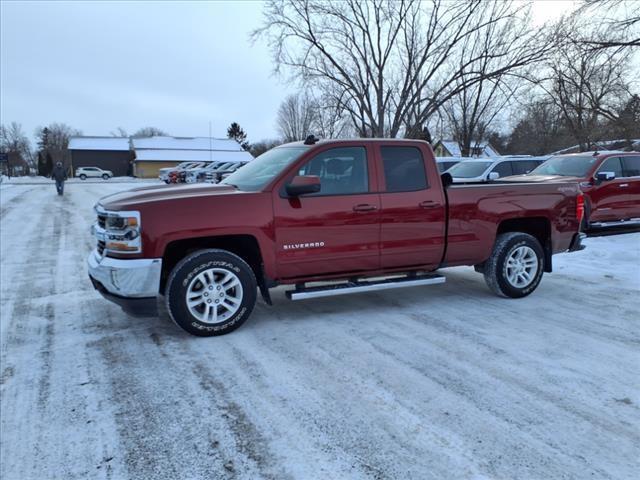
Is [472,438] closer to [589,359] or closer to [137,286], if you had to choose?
[589,359]

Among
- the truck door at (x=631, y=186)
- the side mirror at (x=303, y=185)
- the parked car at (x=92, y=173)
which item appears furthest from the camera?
the parked car at (x=92, y=173)

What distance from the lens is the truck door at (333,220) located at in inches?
194

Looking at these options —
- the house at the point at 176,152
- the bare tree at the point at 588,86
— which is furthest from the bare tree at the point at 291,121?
the bare tree at the point at 588,86

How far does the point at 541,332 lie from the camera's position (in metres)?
4.84

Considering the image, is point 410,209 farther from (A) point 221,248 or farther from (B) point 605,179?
(B) point 605,179

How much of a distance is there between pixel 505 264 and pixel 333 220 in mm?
2339

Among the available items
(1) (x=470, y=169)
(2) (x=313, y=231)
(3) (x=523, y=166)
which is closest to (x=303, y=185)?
(2) (x=313, y=231)

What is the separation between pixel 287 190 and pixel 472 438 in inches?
110

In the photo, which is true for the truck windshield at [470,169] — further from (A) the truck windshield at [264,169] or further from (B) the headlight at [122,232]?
(B) the headlight at [122,232]

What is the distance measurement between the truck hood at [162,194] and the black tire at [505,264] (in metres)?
3.17

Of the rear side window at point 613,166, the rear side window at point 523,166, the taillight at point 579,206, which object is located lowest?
the taillight at point 579,206

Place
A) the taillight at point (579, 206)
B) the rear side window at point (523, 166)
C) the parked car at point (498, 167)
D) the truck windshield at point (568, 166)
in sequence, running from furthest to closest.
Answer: the rear side window at point (523, 166) → the parked car at point (498, 167) → the truck windshield at point (568, 166) → the taillight at point (579, 206)

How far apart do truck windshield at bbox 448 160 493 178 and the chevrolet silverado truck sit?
31.3 feet

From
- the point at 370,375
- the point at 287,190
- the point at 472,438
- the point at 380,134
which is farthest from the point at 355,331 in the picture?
the point at 380,134
